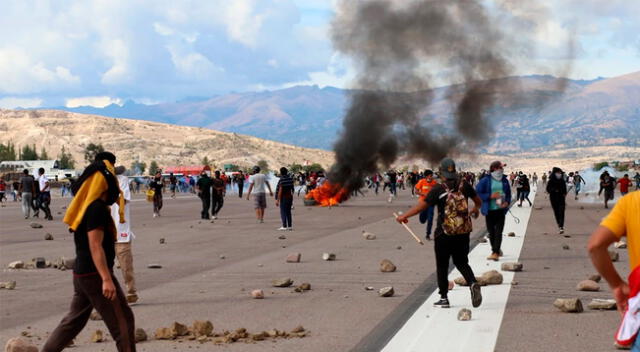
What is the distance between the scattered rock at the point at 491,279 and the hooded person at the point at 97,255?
20.3 feet

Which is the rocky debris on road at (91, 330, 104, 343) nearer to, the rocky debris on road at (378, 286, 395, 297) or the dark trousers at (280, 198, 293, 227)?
the rocky debris on road at (378, 286, 395, 297)

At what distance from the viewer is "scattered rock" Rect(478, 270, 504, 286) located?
1148 centimetres

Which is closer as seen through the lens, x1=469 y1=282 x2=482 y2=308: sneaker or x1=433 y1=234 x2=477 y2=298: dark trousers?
x1=469 y1=282 x2=482 y2=308: sneaker

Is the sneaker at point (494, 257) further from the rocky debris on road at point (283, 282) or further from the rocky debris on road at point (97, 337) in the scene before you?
the rocky debris on road at point (97, 337)

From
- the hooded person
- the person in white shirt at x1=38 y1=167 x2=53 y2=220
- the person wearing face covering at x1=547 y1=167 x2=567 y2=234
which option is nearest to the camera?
the hooded person

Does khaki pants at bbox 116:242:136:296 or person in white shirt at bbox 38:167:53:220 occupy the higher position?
person in white shirt at bbox 38:167:53:220

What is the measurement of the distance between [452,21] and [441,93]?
12.8ft

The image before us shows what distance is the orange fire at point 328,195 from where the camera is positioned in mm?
41197

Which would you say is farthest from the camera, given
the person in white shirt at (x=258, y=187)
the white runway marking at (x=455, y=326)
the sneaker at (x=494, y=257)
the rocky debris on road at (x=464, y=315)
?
the person in white shirt at (x=258, y=187)

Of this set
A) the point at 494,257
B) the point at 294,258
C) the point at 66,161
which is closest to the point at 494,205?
the point at 494,257

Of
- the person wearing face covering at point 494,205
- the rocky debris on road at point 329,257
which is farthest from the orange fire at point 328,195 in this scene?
the person wearing face covering at point 494,205

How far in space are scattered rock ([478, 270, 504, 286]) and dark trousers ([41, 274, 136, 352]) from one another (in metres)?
6.17

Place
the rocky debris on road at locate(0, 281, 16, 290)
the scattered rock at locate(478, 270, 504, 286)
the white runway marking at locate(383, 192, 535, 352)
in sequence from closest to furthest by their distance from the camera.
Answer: the white runway marking at locate(383, 192, 535, 352)
the scattered rock at locate(478, 270, 504, 286)
the rocky debris on road at locate(0, 281, 16, 290)

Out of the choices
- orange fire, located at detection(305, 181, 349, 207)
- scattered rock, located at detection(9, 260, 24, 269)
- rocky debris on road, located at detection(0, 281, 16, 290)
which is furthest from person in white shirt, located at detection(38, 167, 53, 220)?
rocky debris on road, located at detection(0, 281, 16, 290)
